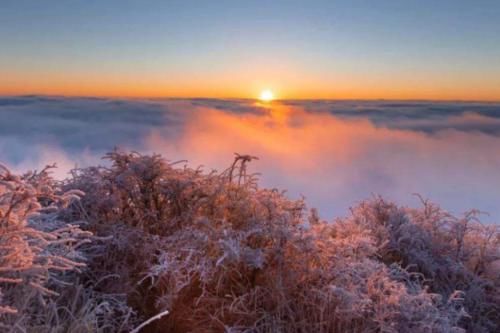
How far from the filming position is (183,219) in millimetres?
4688

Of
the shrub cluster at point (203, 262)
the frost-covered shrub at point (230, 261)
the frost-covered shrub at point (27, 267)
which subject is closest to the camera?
the frost-covered shrub at point (27, 267)

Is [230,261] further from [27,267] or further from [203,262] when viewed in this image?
[27,267]

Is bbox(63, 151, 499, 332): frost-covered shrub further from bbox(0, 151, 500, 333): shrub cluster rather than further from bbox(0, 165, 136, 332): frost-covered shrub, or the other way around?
bbox(0, 165, 136, 332): frost-covered shrub

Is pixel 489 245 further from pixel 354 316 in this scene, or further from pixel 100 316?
pixel 100 316

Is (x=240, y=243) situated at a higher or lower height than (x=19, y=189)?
lower

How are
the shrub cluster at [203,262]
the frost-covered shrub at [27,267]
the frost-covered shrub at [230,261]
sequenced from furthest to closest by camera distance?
the frost-covered shrub at [230,261], the shrub cluster at [203,262], the frost-covered shrub at [27,267]

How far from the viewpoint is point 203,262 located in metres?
3.97

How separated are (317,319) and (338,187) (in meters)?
117

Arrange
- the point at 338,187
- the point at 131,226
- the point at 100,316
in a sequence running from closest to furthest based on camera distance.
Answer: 1. the point at 100,316
2. the point at 131,226
3. the point at 338,187

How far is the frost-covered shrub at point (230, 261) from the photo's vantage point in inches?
156

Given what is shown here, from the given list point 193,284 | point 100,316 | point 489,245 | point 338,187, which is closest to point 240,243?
point 193,284

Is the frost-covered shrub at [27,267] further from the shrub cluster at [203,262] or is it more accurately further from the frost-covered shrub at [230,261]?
the frost-covered shrub at [230,261]

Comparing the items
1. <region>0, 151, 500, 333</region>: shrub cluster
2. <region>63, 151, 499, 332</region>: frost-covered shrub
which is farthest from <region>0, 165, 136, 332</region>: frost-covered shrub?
<region>63, 151, 499, 332</region>: frost-covered shrub

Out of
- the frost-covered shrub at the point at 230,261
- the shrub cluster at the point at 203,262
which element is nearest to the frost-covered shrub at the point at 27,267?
the shrub cluster at the point at 203,262
